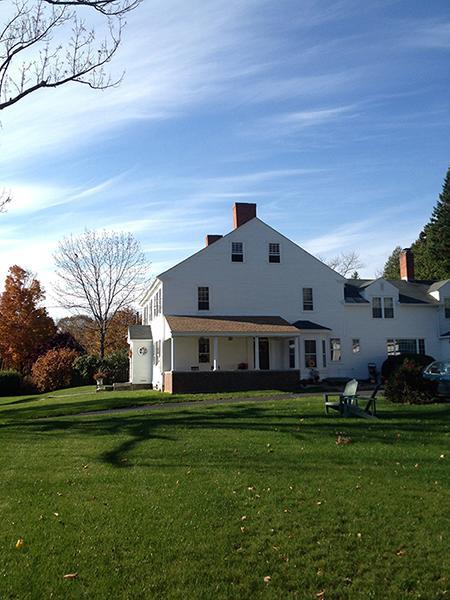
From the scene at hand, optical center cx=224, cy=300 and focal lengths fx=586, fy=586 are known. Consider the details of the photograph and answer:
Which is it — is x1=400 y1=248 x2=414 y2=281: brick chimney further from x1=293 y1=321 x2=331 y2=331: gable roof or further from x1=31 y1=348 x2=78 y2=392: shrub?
x1=31 y1=348 x2=78 y2=392: shrub

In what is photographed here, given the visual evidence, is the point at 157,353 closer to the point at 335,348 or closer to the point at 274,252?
the point at 274,252

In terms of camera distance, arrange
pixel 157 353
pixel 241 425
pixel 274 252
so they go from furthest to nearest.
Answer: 1. pixel 157 353
2. pixel 274 252
3. pixel 241 425

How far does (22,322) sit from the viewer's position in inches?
1961

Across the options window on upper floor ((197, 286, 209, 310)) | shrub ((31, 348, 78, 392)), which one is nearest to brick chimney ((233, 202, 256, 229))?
window on upper floor ((197, 286, 209, 310))

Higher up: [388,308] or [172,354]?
[388,308]

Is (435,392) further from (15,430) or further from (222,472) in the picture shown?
(15,430)

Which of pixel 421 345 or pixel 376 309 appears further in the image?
pixel 421 345

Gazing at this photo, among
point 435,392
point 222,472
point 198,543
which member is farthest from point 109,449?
point 435,392

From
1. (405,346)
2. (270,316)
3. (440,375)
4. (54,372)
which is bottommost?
(440,375)

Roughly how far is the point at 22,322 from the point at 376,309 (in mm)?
30266

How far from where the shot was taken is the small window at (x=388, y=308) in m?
34.7

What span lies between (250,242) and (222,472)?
79.1 ft

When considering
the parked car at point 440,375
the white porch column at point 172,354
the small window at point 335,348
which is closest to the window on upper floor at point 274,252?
the small window at point 335,348

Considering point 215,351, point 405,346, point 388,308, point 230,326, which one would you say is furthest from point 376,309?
point 215,351
